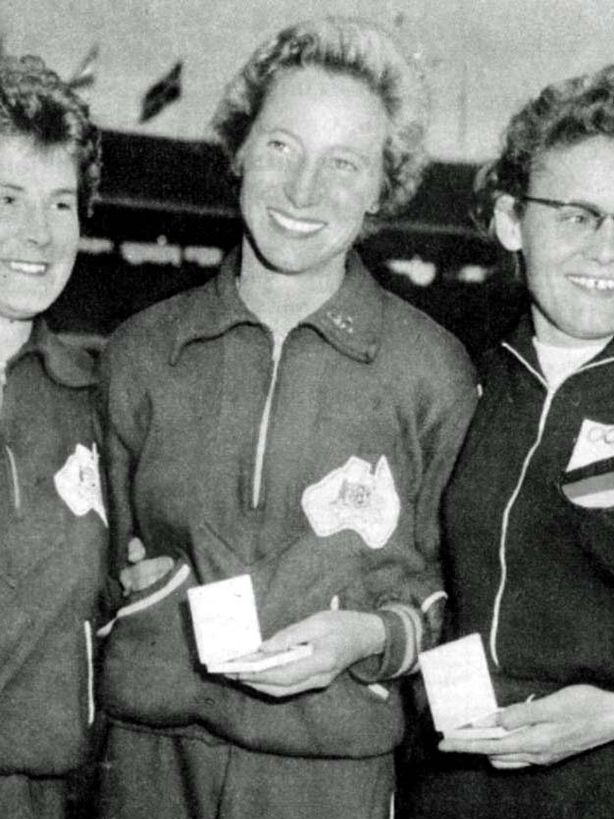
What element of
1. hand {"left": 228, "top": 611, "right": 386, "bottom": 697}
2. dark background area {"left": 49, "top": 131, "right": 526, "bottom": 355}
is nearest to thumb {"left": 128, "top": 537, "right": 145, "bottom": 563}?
hand {"left": 228, "top": 611, "right": 386, "bottom": 697}

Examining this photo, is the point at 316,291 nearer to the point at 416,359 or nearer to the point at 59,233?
the point at 416,359

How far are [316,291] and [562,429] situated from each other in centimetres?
63

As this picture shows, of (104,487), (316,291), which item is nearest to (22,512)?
(104,487)

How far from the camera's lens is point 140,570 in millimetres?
2303

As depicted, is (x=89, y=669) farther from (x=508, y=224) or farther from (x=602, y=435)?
(x=508, y=224)

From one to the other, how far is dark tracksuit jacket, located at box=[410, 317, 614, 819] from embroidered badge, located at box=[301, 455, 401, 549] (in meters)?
0.13

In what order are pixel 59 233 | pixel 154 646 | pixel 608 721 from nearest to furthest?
pixel 608 721, pixel 154 646, pixel 59 233

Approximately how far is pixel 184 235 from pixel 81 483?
807 cm

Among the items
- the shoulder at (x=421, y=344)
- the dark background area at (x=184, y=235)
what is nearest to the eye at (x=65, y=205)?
the shoulder at (x=421, y=344)

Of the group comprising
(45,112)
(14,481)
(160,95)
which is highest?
(160,95)

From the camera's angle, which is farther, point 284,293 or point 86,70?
point 86,70

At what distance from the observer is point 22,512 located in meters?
2.17

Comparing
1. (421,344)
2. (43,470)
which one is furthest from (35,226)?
(421,344)

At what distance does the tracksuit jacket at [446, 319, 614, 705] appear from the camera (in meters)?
2.07
